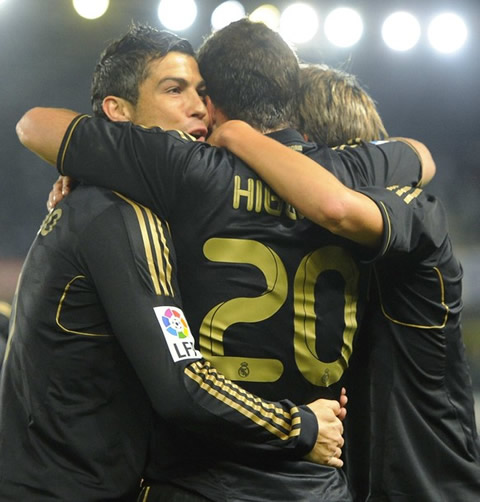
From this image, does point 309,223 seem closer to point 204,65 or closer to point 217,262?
point 217,262

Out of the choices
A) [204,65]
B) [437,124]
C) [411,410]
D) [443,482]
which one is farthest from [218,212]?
[437,124]

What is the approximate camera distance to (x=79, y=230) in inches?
67.7

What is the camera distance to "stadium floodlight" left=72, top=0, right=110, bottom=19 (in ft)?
20.1

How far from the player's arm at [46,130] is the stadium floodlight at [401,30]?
4707 mm

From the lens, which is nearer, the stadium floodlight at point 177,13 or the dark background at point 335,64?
the stadium floodlight at point 177,13

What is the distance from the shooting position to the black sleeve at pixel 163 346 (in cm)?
163

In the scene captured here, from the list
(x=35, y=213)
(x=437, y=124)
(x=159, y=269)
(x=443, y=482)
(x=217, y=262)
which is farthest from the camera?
(x=437, y=124)

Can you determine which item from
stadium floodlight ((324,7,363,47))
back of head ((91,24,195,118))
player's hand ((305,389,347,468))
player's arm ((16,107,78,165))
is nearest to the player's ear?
back of head ((91,24,195,118))

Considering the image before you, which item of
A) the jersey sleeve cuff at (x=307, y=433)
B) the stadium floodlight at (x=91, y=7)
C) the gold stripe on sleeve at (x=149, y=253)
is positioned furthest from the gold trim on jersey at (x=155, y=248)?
the stadium floodlight at (x=91, y=7)

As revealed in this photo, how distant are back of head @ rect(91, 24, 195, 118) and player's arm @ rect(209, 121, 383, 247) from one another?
445 millimetres

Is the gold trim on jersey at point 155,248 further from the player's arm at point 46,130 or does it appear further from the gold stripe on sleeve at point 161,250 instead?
the player's arm at point 46,130

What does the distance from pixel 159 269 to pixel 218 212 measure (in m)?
0.20

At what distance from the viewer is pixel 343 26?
6.11 meters

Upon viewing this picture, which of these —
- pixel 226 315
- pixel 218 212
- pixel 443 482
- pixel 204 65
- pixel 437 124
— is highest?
pixel 437 124
